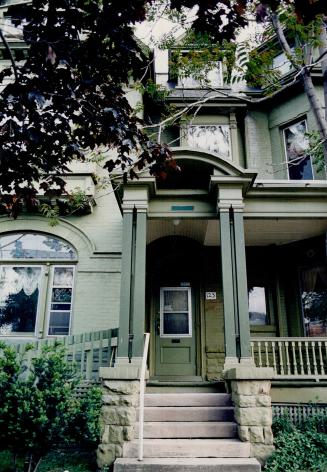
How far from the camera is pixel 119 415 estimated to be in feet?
18.4

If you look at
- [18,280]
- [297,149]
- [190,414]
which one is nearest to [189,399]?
[190,414]

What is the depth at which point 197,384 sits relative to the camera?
6805mm

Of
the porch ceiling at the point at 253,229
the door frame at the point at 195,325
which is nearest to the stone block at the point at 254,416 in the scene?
the door frame at the point at 195,325

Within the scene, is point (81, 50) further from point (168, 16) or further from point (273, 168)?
point (273, 168)

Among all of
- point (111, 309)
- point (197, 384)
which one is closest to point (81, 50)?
point (197, 384)

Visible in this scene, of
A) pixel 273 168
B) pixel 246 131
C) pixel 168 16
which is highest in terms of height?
pixel 168 16

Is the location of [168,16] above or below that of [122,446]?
above

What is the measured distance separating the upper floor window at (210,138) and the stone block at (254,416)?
6917mm

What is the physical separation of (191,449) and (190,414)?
0.70 meters

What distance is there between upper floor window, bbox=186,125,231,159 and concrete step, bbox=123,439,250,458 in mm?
7400

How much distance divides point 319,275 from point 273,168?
3236 mm

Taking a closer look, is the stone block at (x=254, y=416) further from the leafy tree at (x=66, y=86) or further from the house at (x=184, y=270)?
the leafy tree at (x=66, y=86)

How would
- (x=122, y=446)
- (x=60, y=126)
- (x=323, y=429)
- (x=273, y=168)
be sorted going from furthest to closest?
1. (x=273, y=168)
2. (x=323, y=429)
3. (x=122, y=446)
4. (x=60, y=126)

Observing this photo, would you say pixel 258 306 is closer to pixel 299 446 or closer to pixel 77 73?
pixel 299 446
